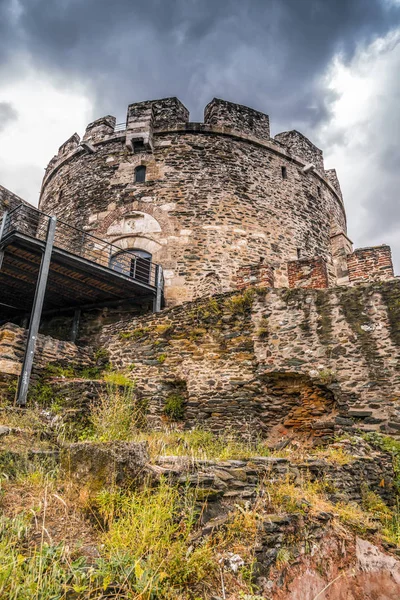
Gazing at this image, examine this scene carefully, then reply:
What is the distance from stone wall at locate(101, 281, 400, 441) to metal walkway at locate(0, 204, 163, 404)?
2553mm

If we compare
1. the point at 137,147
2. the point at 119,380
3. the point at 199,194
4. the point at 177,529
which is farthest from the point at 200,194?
the point at 177,529

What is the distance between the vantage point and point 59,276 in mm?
11047

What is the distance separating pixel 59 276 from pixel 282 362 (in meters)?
6.42

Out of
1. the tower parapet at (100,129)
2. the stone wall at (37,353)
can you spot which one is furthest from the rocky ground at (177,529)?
the tower parapet at (100,129)

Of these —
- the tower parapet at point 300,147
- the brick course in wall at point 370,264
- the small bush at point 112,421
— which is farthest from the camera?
the tower parapet at point 300,147

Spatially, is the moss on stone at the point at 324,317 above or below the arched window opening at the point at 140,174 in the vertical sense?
below

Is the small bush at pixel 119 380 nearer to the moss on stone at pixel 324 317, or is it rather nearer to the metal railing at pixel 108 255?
the metal railing at pixel 108 255

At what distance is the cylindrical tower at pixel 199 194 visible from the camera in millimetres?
12969

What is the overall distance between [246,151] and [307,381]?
10.1 meters

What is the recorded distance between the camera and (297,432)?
7.30m

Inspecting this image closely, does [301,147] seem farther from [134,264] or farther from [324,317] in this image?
[324,317]

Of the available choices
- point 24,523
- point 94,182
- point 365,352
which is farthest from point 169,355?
point 94,182

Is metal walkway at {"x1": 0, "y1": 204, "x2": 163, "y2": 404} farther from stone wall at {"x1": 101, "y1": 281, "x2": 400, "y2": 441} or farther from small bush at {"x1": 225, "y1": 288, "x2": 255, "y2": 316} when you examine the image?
small bush at {"x1": 225, "y1": 288, "x2": 255, "y2": 316}

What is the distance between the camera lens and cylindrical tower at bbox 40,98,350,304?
42.5 ft
